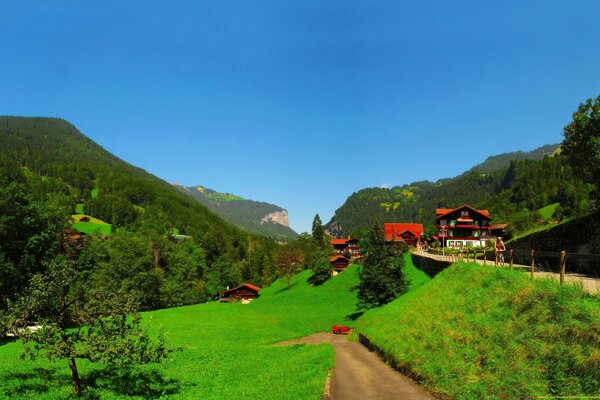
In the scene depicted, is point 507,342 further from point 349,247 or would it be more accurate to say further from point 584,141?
point 349,247

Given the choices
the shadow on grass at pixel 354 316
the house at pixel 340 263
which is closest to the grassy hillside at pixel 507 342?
the shadow on grass at pixel 354 316

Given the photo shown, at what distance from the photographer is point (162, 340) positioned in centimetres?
1977

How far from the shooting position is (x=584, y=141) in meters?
37.2

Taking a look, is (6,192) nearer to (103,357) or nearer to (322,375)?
(103,357)

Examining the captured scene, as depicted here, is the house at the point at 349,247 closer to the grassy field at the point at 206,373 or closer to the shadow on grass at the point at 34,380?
the grassy field at the point at 206,373

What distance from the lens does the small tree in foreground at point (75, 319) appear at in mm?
16922

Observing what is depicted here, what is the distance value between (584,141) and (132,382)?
44468 mm

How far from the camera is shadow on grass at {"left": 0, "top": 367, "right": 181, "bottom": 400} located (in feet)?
64.8

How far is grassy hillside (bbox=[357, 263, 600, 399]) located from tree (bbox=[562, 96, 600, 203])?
2005 centimetres

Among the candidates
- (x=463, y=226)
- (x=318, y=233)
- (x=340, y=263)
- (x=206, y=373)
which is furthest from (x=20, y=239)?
(x=318, y=233)

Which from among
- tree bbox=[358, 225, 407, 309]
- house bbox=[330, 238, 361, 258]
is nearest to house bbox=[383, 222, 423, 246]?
house bbox=[330, 238, 361, 258]

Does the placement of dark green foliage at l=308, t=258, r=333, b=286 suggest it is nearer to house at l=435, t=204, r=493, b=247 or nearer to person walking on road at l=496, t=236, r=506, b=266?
house at l=435, t=204, r=493, b=247

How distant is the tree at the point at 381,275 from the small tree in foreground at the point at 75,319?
3729cm

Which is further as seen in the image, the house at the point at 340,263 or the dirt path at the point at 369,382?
the house at the point at 340,263
